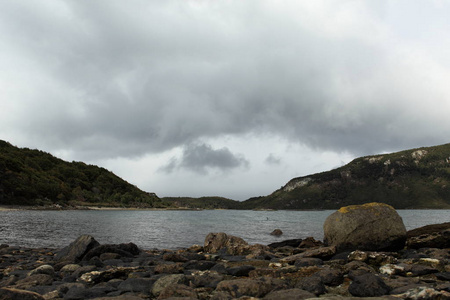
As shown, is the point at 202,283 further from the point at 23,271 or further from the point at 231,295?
the point at 23,271

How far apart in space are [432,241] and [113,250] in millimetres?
20143

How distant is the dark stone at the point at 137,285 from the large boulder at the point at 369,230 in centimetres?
1208

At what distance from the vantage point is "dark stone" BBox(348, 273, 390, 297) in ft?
24.8

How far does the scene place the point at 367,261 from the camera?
12984mm

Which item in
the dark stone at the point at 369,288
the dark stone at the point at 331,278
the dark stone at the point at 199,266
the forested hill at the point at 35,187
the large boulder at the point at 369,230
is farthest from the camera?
→ the forested hill at the point at 35,187

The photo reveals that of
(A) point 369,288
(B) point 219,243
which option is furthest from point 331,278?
(B) point 219,243

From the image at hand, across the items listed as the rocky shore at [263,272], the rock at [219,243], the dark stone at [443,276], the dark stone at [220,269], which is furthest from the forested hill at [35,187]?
the dark stone at [443,276]

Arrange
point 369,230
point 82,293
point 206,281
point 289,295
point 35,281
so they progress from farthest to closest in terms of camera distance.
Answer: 1. point 369,230
2. point 35,281
3. point 206,281
4. point 82,293
5. point 289,295

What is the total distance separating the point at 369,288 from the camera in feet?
25.2

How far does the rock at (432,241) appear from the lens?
17953mm

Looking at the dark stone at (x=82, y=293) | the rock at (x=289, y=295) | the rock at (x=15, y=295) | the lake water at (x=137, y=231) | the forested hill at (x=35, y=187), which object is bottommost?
the lake water at (x=137, y=231)

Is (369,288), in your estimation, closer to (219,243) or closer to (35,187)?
(219,243)

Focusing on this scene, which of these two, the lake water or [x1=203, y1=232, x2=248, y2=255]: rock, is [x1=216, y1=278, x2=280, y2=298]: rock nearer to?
[x1=203, y1=232, x2=248, y2=255]: rock

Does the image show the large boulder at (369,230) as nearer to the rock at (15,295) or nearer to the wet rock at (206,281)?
the wet rock at (206,281)
